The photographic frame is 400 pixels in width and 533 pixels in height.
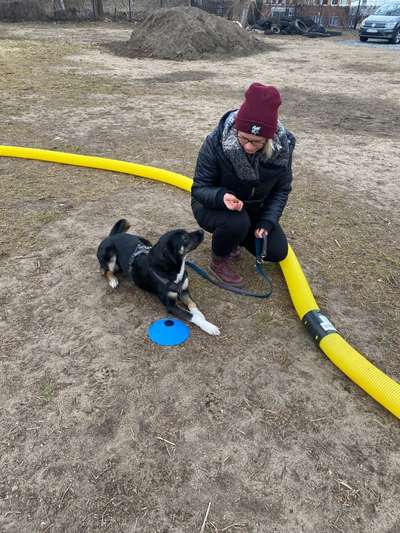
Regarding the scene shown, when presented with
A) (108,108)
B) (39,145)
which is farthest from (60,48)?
(39,145)

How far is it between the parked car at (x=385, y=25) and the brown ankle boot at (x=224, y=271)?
77.8 feet

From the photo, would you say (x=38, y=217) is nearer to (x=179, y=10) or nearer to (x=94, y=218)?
(x=94, y=218)

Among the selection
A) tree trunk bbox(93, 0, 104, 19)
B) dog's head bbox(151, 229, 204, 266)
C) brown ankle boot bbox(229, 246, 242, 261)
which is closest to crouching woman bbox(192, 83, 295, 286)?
brown ankle boot bbox(229, 246, 242, 261)

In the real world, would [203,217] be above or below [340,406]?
above

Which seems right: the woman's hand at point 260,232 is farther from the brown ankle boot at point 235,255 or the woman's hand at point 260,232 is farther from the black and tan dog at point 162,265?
the brown ankle boot at point 235,255

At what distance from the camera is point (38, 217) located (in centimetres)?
459

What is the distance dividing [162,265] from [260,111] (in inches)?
50.9

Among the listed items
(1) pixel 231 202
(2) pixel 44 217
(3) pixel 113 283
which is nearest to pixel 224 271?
(1) pixel 231 202

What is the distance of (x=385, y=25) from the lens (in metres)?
21.8

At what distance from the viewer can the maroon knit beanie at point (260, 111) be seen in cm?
284

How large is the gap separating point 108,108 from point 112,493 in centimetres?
790

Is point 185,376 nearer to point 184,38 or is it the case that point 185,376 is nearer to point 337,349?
point 337,349

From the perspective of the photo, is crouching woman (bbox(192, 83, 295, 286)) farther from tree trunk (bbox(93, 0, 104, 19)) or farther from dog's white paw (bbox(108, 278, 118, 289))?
tree trunk (bbox(93, 0, 104, 19))

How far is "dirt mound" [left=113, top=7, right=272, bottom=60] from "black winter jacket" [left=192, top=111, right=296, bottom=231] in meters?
13.1
